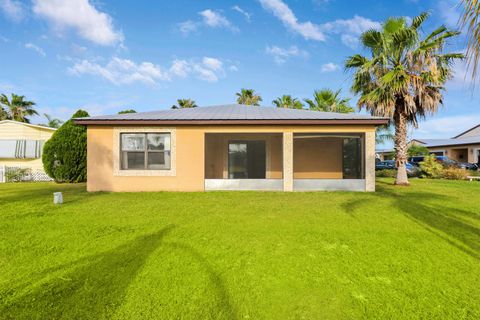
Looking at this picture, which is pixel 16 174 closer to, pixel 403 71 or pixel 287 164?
pixel 287 164

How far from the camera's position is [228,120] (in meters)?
10.1

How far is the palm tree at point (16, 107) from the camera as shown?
94.8 feet

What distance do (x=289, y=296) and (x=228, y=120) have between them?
26.4 ft

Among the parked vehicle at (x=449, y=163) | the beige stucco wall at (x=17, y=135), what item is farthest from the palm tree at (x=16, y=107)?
the parked vehicle at (x=449, y=163)

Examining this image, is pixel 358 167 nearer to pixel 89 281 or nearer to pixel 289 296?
pixel 289 296

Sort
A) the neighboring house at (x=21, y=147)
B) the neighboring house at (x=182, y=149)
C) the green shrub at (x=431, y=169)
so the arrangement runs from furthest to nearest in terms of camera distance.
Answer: the green shrub at (x=431, y=169), the neighboring house at (x=21, y=147), the neighboring house at (x=182, y=149)

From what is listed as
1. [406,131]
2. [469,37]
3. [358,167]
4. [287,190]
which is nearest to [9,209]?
[287,190]

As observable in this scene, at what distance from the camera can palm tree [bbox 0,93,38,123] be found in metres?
28.9

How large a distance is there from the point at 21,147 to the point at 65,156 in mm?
4172

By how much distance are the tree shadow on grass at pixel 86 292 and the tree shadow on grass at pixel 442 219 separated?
5.19 m

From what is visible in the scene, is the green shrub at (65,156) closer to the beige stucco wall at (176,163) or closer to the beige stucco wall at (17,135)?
the beige stucco wall at (17,135)

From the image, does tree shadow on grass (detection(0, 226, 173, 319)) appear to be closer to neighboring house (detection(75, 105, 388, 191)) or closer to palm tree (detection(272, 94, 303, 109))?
neighboring house (detection(75, 105, 388, 191))

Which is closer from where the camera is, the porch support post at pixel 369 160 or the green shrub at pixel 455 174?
the porch support post at pixel 369 160

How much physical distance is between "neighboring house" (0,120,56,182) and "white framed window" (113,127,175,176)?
28.5ft
